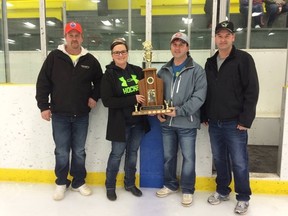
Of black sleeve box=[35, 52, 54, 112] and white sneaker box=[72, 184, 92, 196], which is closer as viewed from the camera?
black sleeve box=[35, 52, 54, 112]

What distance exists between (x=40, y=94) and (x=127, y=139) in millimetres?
757

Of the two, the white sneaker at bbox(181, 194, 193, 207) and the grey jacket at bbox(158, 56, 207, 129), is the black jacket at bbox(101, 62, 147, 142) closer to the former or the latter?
the grey jacket at bbox(158, 56, 207, 129)

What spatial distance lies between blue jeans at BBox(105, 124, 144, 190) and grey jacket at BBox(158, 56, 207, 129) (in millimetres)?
294

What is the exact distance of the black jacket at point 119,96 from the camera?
210 cm

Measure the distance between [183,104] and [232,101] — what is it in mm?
344

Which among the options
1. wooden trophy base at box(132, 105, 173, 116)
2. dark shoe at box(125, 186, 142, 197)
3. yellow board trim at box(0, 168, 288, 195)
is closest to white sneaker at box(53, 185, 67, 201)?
yellow board trim at box(0, 168, 288, 195)

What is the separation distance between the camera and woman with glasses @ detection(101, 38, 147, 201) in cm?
210

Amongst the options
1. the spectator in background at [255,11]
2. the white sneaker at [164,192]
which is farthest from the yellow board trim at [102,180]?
the spectator in background at [255,11]

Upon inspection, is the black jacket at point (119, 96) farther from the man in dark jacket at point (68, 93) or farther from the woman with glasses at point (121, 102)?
the man in dark jacket at point (68, 93)

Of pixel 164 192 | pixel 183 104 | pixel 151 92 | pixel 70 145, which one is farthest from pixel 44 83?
pixel 164 192

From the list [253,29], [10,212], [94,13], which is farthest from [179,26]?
[10,212]

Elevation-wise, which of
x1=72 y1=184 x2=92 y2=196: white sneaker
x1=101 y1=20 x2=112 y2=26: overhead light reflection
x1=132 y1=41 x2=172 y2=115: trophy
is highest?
x1=101 y1=20 x2=112 y2=26: overhead light reflection

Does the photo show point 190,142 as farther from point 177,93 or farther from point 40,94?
point 40,94

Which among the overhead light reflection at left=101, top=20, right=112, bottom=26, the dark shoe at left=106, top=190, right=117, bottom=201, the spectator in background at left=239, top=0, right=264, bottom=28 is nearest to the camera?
the dark shoe at left=106, top=190, right=117, bottom=201
